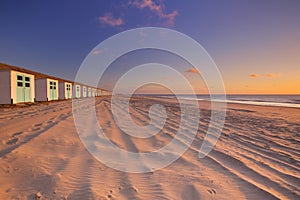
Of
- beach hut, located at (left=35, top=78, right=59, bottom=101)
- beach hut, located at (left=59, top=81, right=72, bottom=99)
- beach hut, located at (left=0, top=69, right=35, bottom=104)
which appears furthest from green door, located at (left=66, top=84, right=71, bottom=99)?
beach hut, located at (left=0, top=69, right=35, bottom=104)

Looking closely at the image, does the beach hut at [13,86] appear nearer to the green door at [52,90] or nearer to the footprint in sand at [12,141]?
the green door at [52,90]

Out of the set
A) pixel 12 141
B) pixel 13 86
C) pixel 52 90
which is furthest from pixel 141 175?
pixel 52 90

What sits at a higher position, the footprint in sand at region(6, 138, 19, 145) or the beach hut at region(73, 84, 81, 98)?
the beach hut at region(73, 84, 81, 98)

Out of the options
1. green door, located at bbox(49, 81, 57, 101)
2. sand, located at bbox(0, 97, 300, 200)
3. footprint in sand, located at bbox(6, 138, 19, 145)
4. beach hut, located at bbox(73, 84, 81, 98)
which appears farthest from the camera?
beach hut, located at bbox(73, 84, 81, 98)

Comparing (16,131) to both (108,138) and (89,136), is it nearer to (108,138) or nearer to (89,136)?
(89,136)

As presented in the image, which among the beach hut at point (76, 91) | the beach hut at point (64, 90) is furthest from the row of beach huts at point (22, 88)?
the beach hut at point (76, 91)

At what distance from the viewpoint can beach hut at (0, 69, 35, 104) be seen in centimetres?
1766

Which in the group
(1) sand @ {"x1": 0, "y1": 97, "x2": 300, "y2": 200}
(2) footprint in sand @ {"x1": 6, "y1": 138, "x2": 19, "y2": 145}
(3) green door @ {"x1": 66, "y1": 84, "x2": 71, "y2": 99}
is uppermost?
(3) green door @ {"x1": 66, "y1": 84, "x2": 71, "y2": 99}

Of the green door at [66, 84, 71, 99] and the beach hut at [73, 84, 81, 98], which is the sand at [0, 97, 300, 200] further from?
the beach hut at [73, 84, 81, 98]

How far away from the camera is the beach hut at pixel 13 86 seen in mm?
17656

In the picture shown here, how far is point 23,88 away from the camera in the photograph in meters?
19.9

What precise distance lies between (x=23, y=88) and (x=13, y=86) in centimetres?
184

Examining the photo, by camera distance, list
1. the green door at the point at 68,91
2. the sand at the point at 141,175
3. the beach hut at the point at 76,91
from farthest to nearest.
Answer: the beach hut at the point at 76,91, the green door at the point at 68,91, the sand at the point at 141,175

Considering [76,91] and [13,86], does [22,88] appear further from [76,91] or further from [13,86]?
[76,91]
